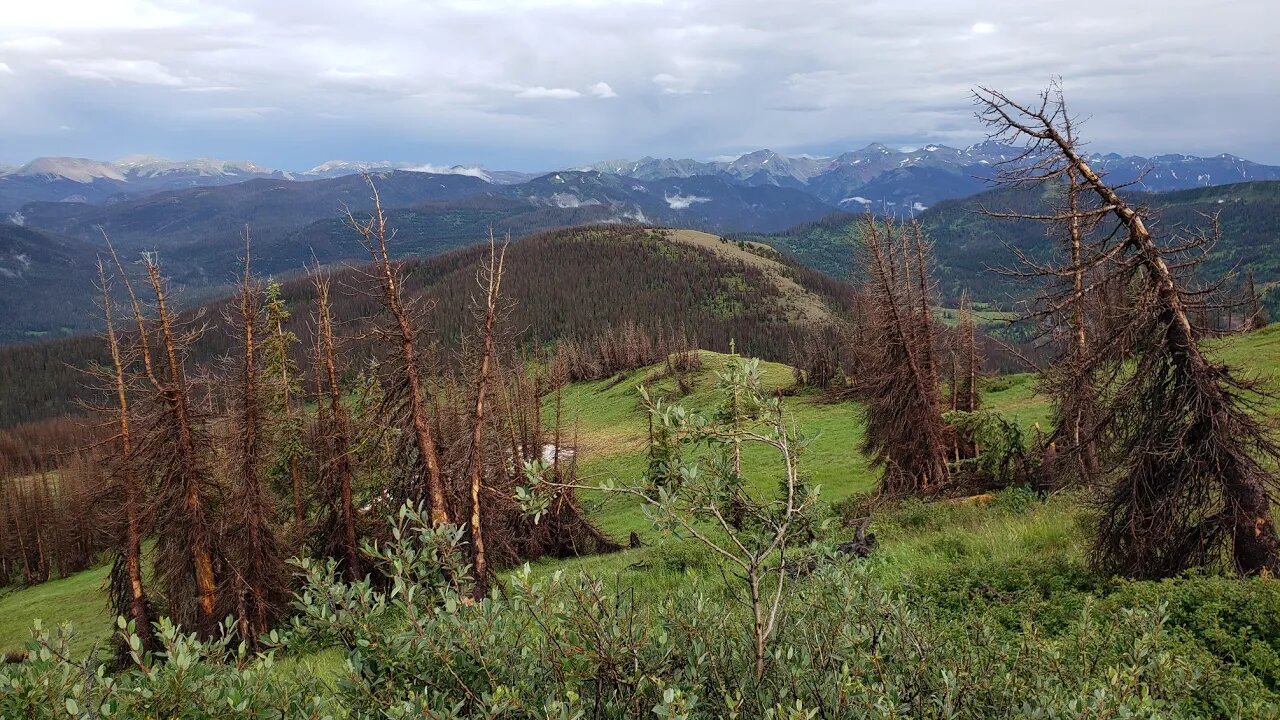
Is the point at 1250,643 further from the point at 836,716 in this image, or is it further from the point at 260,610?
the point at 260,610

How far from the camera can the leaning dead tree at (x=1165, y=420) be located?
7574 mm

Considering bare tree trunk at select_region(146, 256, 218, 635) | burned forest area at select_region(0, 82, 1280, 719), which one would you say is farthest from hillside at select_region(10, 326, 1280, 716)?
bare tree trunk at select_region(146, 256, 218, 635)

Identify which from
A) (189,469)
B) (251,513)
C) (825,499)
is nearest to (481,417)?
(251,513)

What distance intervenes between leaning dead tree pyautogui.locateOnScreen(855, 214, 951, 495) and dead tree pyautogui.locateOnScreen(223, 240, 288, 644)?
57.8ft

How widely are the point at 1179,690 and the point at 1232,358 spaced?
39.3 m

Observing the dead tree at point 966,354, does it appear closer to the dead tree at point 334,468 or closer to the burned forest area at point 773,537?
the burned forest area at point 773,537

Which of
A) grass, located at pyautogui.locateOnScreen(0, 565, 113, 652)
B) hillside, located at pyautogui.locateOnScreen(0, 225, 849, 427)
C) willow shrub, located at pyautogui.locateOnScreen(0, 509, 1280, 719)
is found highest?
willow shrub, located at pyautogui.locateOnScreen(0, 509, 1280, 719)

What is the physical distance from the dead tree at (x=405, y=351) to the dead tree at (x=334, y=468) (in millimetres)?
4811

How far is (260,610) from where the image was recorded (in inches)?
740

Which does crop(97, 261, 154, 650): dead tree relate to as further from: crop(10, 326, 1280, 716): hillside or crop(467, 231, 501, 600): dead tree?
crop(10, 326, 1280, 716): hillside

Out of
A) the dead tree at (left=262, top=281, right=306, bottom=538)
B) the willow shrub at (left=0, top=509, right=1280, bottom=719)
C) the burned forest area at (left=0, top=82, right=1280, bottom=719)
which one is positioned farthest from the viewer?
the dead tree at (left=262, top=281, right=306, bottom=538)

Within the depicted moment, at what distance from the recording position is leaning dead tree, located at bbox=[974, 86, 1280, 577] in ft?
24.8

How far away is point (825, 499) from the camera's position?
20922 mm

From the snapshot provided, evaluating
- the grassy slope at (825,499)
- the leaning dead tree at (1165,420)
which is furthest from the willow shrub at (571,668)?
the leaning dead tree at (1165,420)
